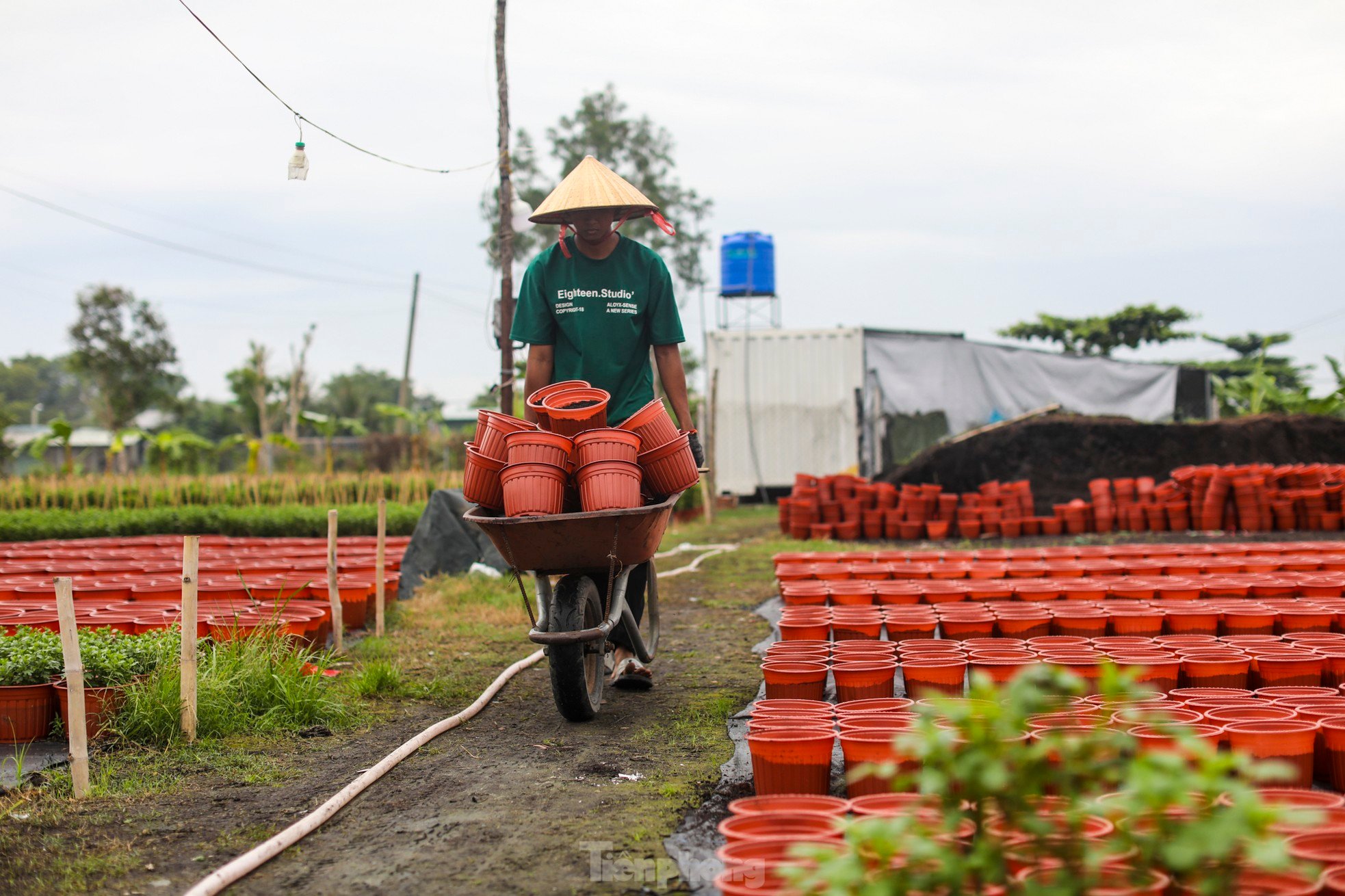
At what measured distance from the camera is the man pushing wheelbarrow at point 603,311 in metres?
4.27

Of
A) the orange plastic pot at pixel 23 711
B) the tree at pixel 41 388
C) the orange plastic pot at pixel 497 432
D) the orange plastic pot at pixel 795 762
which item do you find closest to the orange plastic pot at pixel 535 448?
the orange plastic pot at pixel 497 432

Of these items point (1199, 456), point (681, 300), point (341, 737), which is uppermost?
point (681, 300)

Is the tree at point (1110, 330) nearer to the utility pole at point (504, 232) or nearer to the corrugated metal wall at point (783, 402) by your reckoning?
the corrugated metal wall at point (783, 402)

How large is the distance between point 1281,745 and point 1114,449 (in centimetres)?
1148

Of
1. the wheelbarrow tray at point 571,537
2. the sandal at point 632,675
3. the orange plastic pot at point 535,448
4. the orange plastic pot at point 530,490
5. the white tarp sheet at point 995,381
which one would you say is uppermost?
the white tarp sheet at point 995,381

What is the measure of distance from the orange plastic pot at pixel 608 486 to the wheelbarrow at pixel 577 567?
0.05 meters

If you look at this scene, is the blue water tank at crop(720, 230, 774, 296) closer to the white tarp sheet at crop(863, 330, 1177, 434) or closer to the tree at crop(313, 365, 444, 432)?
the white tarp sheet at crop(863, 330, 1177, 434)

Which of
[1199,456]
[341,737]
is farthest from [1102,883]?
[1199,456]

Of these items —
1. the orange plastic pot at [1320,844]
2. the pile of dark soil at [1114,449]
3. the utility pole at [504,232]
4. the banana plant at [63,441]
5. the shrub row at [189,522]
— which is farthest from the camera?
the banana plant at [63,441]

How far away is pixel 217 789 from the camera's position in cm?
312

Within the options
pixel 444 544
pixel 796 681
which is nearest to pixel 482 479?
pixel 796 681

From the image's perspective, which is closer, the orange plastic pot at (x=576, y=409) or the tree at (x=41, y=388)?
the orange plastic pot at (x=576, y=409)

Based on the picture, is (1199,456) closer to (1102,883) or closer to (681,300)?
(1102,883)

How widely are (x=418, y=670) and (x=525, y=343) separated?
5.40 ft
